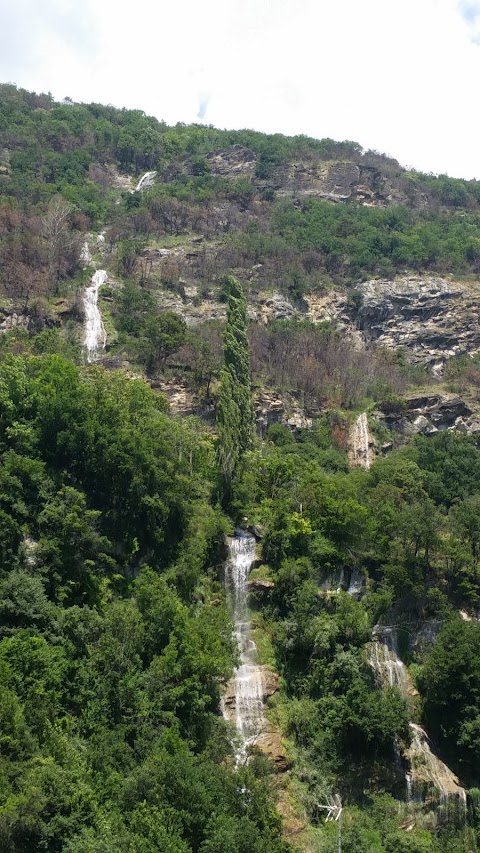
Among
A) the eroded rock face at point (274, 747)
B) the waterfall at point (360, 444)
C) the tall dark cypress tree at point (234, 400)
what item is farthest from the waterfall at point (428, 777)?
the waterfall at point (360, 444)

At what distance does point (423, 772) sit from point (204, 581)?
461 inches

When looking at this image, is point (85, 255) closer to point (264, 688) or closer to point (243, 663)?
point (243, 663)

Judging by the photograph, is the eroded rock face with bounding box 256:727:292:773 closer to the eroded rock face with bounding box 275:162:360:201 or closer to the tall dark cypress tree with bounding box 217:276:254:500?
the tall dark cypress tree with bounding box 217:276:254:500

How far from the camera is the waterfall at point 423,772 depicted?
91.6ft

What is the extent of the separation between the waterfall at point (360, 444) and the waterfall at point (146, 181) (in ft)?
148

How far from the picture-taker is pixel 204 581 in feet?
113

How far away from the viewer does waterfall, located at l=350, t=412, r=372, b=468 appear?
158 ft

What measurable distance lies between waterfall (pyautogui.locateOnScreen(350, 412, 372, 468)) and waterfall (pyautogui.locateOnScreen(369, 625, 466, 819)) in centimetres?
Result: 1738

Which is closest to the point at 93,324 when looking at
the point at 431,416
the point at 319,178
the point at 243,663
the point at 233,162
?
the point at 431,416

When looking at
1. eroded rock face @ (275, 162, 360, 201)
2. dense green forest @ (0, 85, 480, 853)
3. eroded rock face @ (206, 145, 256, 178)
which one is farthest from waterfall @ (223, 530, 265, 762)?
eroded rock face @ (206, 145, 256, 178)

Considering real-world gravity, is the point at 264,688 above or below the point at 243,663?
below

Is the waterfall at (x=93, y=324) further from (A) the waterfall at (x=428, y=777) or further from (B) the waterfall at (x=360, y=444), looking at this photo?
(A) the waterfall at (x=428, y=777)

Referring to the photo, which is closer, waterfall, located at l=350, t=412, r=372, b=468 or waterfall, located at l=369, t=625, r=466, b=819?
waterfall, located at l=369, t=625, r=466, b=819

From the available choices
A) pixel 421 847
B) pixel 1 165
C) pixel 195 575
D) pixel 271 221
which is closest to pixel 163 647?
pixel 195 575
